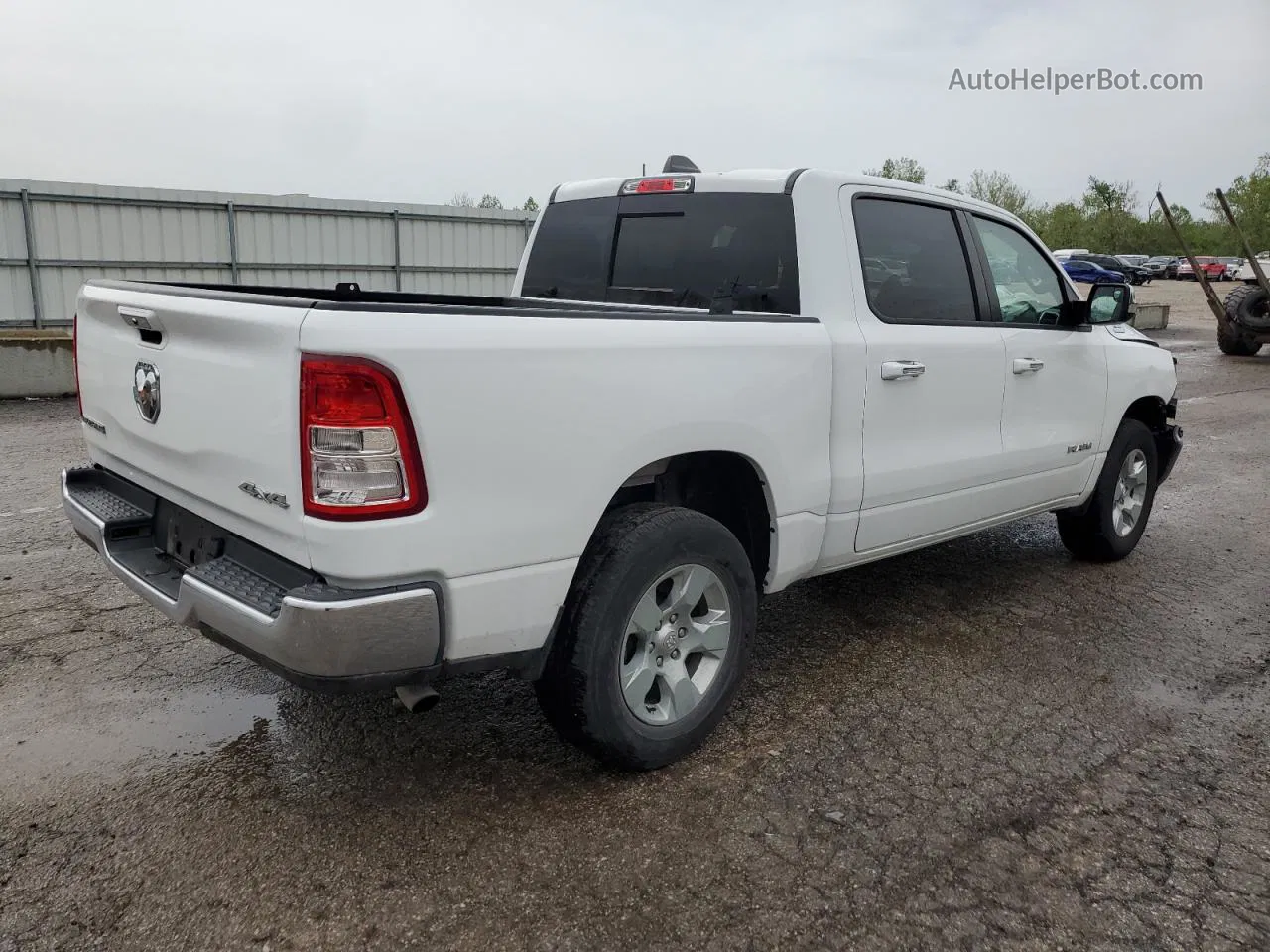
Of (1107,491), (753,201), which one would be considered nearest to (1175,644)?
(1107,491)

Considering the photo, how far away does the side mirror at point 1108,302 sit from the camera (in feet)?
16.2

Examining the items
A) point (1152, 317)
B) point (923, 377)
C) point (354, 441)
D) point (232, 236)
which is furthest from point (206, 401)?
point (1152, 317)

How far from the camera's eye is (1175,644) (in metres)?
4.45

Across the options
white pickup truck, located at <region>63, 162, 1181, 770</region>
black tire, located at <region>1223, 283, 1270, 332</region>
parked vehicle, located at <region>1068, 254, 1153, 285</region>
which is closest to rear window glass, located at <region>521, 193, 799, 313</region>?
white pickup truck, located at <region>63, 162, 1181, 770</region>

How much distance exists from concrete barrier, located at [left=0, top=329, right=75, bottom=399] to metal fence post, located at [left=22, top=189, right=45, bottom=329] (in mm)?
3893

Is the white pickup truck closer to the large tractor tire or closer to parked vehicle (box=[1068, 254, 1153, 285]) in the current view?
the large tractor tire

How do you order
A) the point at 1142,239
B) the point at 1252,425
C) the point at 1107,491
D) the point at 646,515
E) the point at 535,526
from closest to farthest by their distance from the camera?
1. the point at 535,526
2. the point at 646,515
3. the point at 1107,491
4. the point at 1252,425
5. the point at 1142,239

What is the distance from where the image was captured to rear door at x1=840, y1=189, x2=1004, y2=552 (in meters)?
3.80

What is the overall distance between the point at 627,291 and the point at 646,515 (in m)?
1.51

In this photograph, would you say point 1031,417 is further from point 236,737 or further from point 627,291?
point 236,737

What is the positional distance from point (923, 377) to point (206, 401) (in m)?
2.51

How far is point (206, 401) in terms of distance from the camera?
2719 millimetres

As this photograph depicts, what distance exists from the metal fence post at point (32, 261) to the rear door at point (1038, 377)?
46.3 feet

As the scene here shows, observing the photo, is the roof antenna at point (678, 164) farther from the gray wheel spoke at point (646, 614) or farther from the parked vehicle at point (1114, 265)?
the parked vehicle at point (1114, 265)
